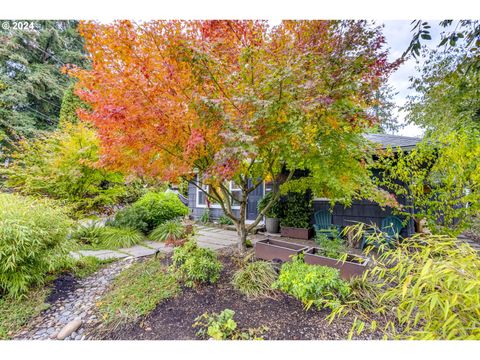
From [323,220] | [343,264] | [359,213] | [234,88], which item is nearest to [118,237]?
[234,88]

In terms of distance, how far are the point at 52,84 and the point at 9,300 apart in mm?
10368

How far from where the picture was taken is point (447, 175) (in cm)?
297

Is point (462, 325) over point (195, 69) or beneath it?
beneath

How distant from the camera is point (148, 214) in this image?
5.28 metres

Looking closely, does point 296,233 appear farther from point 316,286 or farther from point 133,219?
point 133,219

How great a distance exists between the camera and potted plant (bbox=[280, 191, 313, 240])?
5.40 m

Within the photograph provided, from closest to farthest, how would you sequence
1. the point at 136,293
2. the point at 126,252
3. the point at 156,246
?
1. the point at 136,293
2. the point at 126,252
3. the point at 156,246

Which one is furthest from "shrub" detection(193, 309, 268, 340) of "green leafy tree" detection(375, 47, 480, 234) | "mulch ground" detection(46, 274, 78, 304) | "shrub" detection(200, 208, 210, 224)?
"shrub" detection(200, 208, 210, 224)

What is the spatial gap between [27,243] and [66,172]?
2.54m

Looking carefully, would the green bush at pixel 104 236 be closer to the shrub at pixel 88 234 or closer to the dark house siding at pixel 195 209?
the shrub at pixel 88 234

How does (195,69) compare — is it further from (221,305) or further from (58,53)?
(58,53)

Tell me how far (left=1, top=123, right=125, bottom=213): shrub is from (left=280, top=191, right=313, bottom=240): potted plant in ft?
13.4
